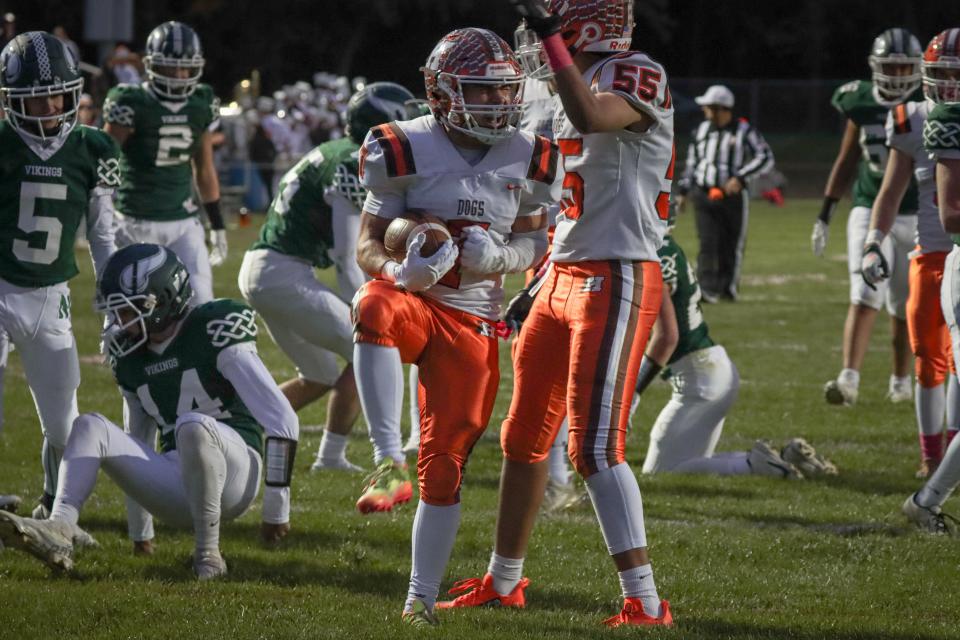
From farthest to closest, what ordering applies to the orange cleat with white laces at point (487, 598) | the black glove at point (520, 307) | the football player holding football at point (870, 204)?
the football player holding football at point (870, 204)
the black glove at point (520, 307)
the orange cleat with white laces at point (487, 598)

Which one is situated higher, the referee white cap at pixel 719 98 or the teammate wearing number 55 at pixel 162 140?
the referee white cap at pixel 719 98

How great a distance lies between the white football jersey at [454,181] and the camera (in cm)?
415

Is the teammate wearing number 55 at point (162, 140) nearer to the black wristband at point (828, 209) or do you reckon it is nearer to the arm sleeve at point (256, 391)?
the arm sleeve at point (256, 391)

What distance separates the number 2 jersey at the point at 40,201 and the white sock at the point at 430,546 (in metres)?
1.98

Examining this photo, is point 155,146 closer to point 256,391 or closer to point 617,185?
point 256,391

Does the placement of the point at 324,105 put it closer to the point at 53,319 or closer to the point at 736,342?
the point at 736,342

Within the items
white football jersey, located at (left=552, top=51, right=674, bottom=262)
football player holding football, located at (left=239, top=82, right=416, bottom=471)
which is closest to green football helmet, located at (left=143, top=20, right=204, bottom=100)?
football player holding football, located at (left=239, top=82, right=416, bottom=471)

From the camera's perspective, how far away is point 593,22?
164 inches

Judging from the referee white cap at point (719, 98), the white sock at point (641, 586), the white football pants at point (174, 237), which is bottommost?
the white sock at point (641, 586)

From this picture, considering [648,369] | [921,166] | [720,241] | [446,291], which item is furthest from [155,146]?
[720,241]

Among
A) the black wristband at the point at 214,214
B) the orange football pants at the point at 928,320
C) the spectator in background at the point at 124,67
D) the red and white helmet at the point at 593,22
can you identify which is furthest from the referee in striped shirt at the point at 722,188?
the spectator in background at the point at 124,67

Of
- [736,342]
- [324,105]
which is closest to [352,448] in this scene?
[736,342]

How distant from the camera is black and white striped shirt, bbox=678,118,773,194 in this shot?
13.9 metres

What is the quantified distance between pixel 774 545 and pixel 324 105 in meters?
24.7
